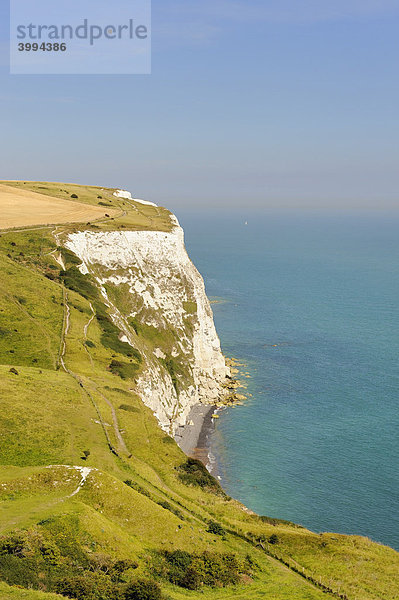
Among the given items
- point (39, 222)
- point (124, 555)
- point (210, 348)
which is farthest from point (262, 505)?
point (39, 222)

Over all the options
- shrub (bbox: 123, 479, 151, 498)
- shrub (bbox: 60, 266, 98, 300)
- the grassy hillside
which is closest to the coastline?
the grassy hillside

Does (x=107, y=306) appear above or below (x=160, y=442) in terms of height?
above

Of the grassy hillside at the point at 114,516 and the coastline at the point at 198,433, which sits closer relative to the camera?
the grassy hillside at the point at 114,516

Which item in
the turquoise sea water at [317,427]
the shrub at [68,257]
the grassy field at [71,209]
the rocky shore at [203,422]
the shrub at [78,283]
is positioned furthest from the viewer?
the grassy field at [71,209]

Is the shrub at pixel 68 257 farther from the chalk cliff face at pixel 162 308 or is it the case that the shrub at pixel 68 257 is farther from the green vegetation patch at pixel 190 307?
the green vegetation patch at pixel 190 307

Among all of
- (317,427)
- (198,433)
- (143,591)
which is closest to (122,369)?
(198,433)

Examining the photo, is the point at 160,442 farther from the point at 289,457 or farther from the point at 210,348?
the point at 210,348

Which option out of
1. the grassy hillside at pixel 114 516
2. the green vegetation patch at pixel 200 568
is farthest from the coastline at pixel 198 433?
the green vegetation patch at pixel 200 568

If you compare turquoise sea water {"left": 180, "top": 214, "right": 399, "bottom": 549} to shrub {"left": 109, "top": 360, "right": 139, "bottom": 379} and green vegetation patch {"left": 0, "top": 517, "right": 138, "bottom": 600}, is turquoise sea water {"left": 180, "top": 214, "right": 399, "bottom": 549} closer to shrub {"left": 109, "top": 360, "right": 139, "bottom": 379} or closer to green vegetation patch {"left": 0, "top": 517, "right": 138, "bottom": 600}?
shrub {"left": 109, "top": 360, "right": 139, "bottom": 379}
